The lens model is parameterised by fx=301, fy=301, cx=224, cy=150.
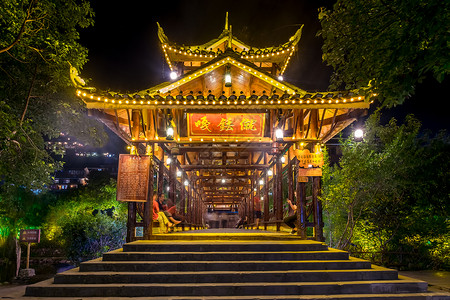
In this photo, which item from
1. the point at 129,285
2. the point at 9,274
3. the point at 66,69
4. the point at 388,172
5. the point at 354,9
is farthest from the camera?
the point at 9,274

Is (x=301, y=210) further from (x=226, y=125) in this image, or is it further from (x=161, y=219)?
(x=161, y=219)

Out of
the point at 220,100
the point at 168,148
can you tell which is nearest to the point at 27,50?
the point at 168,148

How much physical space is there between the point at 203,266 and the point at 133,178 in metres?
3.97

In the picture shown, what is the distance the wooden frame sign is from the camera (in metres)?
9.05

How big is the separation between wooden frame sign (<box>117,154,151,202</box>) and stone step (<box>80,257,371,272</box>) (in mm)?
2794

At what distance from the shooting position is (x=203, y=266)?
6.37 meters

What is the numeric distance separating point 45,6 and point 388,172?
14078 millimetres

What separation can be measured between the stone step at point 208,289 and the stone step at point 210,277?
236mm

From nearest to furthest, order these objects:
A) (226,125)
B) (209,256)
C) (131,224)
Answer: (209,256) < (131,224) < (226,125)

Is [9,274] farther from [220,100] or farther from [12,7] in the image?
[220,100]

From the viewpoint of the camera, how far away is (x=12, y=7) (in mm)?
8547

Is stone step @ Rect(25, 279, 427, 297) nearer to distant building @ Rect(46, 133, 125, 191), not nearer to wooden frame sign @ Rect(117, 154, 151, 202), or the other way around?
wooden frame sign @ Rect(117, 154, 151, 202)

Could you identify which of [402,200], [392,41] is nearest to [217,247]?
[392,41]

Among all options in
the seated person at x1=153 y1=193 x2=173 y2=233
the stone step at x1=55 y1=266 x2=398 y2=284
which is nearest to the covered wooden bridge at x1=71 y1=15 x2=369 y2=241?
the seated person at x1=153 y1=193 x2=173 y2=233
